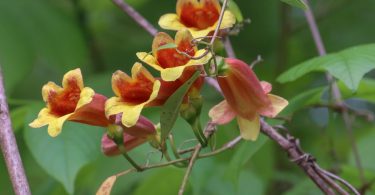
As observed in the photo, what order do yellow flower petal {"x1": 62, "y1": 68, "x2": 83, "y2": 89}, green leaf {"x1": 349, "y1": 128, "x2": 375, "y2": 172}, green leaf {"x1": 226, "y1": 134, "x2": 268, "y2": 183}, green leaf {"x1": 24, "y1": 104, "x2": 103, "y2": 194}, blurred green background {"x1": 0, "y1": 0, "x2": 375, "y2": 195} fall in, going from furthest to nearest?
1. green leaf {"x1": 349, "y1": 128, "x2": 375, "y2": 172}
2. blurred green background {"x1": 0, "y1": 0, "x2": 375, "y2": 195}
3. green leaf {"x1": 24, "y1": 104, "x2": 103, "y2": 194}
4. green leaf {"x1": 226, "y1": 134, "x2": 268, "y2": 183}
5. yellow flower petal {"x1": 62, "y1": 68, "x2": 83, "y2": 89}

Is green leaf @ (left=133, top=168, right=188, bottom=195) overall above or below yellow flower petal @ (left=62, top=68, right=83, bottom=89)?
below

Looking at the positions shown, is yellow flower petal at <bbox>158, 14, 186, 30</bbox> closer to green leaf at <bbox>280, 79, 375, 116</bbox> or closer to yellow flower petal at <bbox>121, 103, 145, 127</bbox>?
yellow flower petal at <bbox>121, 103, 145, 127</bbox>

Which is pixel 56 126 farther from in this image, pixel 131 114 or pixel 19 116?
pixel 19 116

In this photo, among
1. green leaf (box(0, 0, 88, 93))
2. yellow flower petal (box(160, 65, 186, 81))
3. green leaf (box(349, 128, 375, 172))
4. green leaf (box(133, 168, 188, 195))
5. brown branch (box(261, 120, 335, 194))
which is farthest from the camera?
green leaf (box(349, 128, 375, 172))

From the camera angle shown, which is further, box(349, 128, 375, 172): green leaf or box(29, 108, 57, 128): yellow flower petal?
box(349, 128, 375, 172): green leaf

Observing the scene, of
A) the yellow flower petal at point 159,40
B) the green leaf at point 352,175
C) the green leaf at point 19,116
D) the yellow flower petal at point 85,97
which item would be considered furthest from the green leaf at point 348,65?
the green leaf at point 19,116

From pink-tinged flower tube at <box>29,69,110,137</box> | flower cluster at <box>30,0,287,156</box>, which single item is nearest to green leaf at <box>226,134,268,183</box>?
flower cluster at <box>30,0,287,156</box>

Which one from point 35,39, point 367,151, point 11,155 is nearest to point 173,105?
point 11,155
